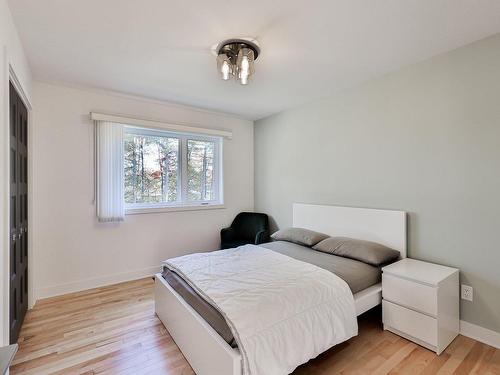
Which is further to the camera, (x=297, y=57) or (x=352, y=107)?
(x=352, y=107)

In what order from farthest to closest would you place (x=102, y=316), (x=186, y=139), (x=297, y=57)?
(x=186, y=139)
(x=102, y=316)
(x=297, y=57)

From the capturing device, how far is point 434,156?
2.29m

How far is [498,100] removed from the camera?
6.38 ft

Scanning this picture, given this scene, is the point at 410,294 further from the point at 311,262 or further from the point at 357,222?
the point at 357,222

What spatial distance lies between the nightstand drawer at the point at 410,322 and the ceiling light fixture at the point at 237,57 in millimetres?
2268

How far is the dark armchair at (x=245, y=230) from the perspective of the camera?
3741 mm

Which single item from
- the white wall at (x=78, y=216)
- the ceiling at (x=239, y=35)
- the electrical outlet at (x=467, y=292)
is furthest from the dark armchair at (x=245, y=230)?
the electrical outlet at (x=467, y=292)

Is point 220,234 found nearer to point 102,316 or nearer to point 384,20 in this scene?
point 102,316

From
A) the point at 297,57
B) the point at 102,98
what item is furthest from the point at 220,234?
the point at 297,57

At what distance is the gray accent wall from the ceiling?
0.77 ft

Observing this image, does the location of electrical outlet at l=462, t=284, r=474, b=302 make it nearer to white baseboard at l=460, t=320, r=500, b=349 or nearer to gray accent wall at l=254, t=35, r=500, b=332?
gray accent wall at l=254, t=35, r=500, b=332

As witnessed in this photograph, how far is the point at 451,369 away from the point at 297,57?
268 cm

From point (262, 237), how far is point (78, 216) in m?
2.37

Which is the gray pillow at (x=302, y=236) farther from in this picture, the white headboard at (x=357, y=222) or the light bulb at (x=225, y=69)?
the light bulb at (x=225, y=69)
